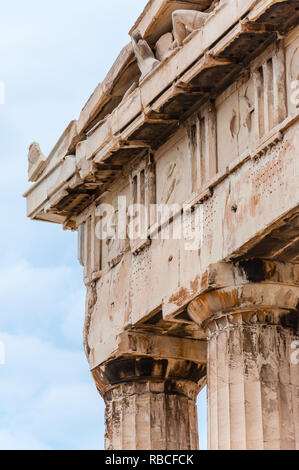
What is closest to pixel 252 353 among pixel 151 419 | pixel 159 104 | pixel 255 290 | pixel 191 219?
pixel 255 290

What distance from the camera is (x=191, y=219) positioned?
2238cm

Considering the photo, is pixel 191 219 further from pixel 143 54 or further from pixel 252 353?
pixel 143 54

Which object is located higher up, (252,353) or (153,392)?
(153,392)

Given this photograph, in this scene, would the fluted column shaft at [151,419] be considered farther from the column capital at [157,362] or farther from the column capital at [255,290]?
the column capital at [255,290]

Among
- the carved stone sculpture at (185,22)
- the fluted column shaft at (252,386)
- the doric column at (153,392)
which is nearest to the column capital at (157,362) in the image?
the doric column at (153,392)

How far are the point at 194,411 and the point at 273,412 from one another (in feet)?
14.4

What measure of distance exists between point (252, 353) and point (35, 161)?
25.5ft

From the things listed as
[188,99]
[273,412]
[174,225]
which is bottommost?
[273,412]

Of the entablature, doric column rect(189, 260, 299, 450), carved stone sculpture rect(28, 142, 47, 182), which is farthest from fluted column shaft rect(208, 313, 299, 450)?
carved stone sculpture rect(28, 142, 47, 182)

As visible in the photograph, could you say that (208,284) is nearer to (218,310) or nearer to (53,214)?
(218,310)

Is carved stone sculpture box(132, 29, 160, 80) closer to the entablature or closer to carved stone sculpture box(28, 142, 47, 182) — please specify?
the entablature

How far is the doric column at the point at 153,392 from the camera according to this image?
2417cm

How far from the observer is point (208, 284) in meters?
21.4

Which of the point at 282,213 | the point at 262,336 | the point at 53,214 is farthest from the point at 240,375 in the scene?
the point at 53,214
